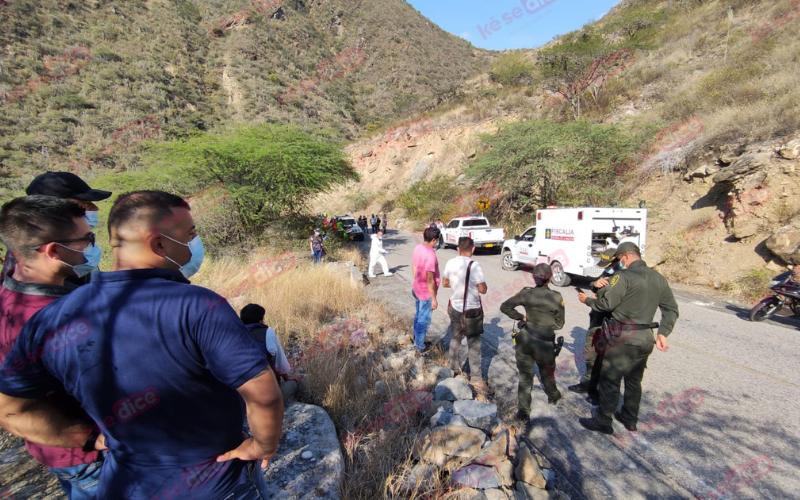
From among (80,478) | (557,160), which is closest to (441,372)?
(80,478)

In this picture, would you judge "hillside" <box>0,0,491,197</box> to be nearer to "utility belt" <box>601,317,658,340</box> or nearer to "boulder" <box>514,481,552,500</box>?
"utility belt" <box>601,317,658,340</box>

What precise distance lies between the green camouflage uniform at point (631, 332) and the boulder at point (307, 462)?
8.44 feet

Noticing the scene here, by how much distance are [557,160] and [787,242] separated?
9.31 meters

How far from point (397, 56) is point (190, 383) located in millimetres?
61001

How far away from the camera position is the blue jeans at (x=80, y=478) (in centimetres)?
160

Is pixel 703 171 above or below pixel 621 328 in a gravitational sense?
above

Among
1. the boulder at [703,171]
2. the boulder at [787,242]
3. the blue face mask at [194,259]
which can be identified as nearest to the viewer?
the blue face mask at [194,259]

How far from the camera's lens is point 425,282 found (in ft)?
15.1

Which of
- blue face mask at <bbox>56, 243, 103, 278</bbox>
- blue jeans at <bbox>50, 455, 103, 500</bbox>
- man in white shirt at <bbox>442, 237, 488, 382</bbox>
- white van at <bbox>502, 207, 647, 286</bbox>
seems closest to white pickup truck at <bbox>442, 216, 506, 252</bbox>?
white van at <bbox>502, 207, 647, 286</bbox>

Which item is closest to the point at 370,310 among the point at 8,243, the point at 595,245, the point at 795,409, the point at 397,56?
the point at 8,243

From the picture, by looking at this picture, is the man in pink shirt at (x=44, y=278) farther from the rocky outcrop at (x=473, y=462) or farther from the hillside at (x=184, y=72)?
the hillside at (x=184, y=72)

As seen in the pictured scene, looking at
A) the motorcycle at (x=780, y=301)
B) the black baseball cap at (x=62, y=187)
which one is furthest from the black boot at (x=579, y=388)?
the black baseball cap at (x=62, y=187)

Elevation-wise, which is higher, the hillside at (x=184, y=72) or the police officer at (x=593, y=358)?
the hillside at (x=184, y=72)

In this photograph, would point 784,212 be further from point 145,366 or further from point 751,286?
point 145,366
